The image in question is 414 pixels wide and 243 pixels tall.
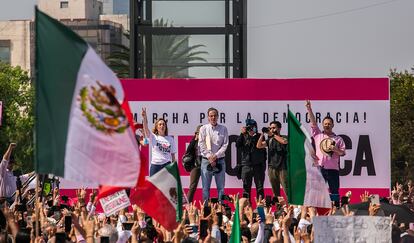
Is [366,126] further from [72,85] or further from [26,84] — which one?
[26,84]

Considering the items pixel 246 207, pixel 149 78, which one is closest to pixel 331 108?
pixel 149 78

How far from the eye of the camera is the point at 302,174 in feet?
58.0

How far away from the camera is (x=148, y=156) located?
25219mm

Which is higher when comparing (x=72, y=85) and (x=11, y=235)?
(x=72, y=85)

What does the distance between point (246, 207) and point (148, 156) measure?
6428 millimetres

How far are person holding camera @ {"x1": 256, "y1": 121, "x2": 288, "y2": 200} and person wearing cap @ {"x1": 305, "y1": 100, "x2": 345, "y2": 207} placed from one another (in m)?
1.02

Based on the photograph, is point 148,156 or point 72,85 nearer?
point 72,85

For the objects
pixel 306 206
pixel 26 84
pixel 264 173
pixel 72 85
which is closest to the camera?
pixel 72 85

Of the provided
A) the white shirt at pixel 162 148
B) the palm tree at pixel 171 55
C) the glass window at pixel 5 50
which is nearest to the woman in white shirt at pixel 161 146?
the white shirt at pixel 162 148

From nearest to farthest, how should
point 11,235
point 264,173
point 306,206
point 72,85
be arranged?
1. point 72,85
2. point 11,235
3. point 306,206
4. point 264,173

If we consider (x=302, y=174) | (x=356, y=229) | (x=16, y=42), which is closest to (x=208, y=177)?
(x=302, y=174)

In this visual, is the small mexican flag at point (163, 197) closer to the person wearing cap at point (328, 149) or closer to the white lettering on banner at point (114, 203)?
the white lettering on banner at point (114, 203)

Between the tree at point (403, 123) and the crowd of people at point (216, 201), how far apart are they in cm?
5486

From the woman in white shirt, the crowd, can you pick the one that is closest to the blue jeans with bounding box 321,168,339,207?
the woman in white shirt
